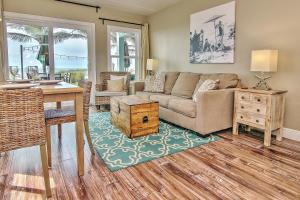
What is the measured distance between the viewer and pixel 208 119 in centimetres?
287

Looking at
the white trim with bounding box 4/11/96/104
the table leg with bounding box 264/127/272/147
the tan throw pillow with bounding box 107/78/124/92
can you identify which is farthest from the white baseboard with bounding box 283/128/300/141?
the white trim with bounding box 4/11/96/104

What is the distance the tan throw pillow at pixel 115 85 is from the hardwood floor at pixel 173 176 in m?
2.38

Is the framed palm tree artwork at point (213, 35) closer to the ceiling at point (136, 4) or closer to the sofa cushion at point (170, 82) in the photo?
the sofa cushion at point (170, 82)

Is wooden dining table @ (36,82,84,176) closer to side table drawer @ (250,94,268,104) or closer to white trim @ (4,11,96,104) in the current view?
side table drawer @ (250,94,268,104)

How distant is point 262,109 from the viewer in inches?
104

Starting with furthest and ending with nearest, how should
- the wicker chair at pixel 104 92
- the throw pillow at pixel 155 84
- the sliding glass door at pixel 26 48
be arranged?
the wicker chair at pixel 104 92, the throw pillow at pixel 155 84, the sliding glass door at pixel 26 48

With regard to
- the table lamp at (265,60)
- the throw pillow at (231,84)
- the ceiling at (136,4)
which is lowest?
the throw pillow at (231,84)

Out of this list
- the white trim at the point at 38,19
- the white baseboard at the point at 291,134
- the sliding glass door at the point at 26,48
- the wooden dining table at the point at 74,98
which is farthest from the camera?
the sliding glass door at the point at 26,48

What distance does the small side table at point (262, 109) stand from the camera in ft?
8.50

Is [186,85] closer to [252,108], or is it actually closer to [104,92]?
[252,108]

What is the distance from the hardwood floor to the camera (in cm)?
162

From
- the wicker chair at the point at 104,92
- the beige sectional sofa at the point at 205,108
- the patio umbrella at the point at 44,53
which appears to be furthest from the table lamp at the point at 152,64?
the patio umbrella at the point at 44,53

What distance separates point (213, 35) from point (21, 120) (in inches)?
136

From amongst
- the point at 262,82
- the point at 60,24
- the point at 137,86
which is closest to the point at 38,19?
the point at 60,24
